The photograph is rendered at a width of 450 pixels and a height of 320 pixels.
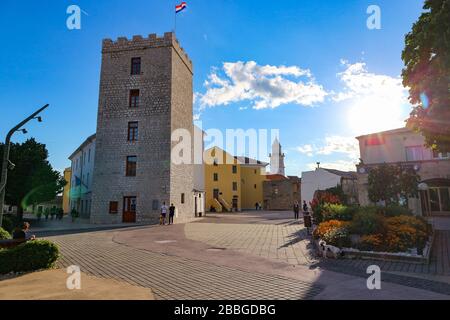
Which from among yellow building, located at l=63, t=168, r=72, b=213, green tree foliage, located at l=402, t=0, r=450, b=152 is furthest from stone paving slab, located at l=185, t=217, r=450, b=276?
yellow building, located at l=63, t=168, r=72, b=213

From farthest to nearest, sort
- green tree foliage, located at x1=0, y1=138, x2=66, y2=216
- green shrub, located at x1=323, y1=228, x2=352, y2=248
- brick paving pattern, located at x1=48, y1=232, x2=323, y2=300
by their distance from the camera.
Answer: green tree foliage, located at x1=0, y1=138, x2=66, y2=216 < green shrub, located at x1=323, y1=228, x2=352, y2=248 < brick paving pattern, located at x1=48, y1=232, x2=323, y2=300

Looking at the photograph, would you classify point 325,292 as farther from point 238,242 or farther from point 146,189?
point 146,189

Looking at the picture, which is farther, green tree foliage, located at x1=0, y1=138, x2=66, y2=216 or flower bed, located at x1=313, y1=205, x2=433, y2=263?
green tree foliage, located at x1=0, y1=138, x2=66, y2=216

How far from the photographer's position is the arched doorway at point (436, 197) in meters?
23.8

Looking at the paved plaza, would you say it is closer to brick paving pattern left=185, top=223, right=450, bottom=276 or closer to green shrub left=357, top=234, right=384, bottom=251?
brick paving pattern left=185, top=223, right=450, bottom=276

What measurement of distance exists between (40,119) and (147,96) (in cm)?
1675

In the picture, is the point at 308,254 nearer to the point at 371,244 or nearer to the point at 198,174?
the point at 371,244

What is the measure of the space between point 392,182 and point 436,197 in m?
11.1

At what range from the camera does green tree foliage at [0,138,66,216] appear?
26703 mm

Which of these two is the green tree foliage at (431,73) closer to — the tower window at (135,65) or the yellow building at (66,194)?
the tower window at (135,65)

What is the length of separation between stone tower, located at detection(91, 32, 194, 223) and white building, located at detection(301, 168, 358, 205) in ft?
68.3

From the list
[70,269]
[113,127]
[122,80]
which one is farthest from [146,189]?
[70,269]

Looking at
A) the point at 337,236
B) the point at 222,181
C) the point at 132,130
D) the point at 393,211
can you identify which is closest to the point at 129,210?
the point at 132,130

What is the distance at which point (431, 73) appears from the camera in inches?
445
